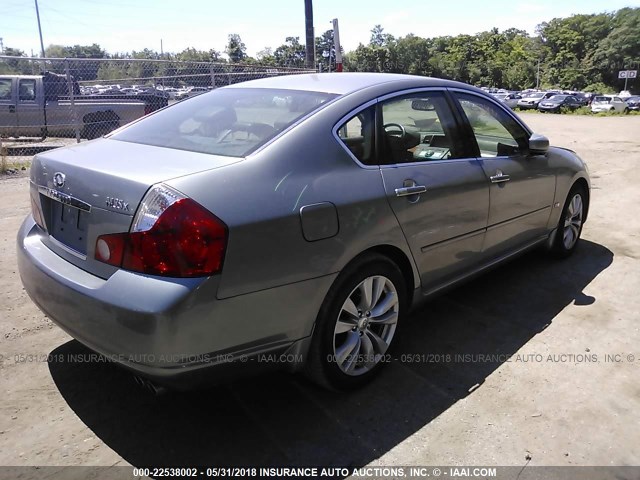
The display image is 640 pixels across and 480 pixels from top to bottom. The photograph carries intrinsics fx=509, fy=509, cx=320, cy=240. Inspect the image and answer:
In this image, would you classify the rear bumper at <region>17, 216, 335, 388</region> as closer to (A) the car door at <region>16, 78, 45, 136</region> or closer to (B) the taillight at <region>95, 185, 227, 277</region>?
(B) the taillight at <region>95, 185, 227, 277</region>

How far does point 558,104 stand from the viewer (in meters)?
38.9

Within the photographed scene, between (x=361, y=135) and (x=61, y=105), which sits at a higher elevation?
(x=61, y=105)

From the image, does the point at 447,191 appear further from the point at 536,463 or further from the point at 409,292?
the point at 536,463

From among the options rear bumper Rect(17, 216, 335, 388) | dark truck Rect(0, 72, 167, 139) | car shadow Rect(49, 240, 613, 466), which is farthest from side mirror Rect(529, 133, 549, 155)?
dark truck Rect(0, 72, 167, 139)

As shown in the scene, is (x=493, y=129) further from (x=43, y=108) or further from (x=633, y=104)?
(x=633, y=104)

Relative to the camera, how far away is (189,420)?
101 inches

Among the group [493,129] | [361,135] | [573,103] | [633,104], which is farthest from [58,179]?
[633,104]

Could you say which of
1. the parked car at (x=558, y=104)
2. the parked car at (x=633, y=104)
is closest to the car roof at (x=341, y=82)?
the parked car at (x=558, y=104)

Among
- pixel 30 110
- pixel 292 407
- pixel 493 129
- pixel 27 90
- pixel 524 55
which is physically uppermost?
pixel 524 55

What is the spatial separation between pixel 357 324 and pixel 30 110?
40.4 ft

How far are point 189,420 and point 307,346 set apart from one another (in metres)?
0.71

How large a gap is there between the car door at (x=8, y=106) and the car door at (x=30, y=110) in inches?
4.9

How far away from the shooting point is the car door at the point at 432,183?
9.49ft

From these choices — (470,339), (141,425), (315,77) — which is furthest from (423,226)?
(141,425)
